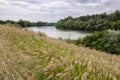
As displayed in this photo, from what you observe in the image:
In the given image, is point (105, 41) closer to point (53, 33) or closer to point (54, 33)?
point (53, 33)

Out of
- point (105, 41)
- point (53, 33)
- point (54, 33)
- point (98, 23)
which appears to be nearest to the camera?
point (105, 41)

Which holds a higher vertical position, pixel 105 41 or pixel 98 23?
pixel 105 41

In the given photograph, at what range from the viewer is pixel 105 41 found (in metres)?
29.3

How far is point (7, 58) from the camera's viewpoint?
16.6 feet

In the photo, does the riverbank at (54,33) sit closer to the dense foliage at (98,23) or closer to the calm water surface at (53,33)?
the calm water surface at (53,33)

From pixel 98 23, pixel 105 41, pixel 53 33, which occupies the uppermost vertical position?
pixel 105 41

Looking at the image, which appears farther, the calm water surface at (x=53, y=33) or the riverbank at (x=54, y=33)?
the calm water surface at (x=53, y=33)

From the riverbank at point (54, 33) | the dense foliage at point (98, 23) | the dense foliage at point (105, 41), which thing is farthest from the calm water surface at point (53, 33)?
the dense foliage at point (98, 23)

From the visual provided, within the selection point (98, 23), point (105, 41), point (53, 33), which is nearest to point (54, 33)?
point (53, 33)

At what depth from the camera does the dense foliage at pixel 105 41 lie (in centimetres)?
2802

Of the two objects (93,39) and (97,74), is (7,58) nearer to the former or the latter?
(97,74)

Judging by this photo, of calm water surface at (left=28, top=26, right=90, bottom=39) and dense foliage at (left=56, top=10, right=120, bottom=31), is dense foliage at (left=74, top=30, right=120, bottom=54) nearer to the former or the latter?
calm water surface at (left=28, top=26, right=90, bottom=39)

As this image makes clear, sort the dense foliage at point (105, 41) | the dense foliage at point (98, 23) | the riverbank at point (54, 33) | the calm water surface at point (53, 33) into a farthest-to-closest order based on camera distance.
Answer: the dense foliage at point (98, 23) → the dense foliage at point (105, 41) → the calm water surface at point (53, 33) → the riverbank at point (54, 33)

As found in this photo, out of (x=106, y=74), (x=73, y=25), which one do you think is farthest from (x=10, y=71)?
(x=73, y=25)
